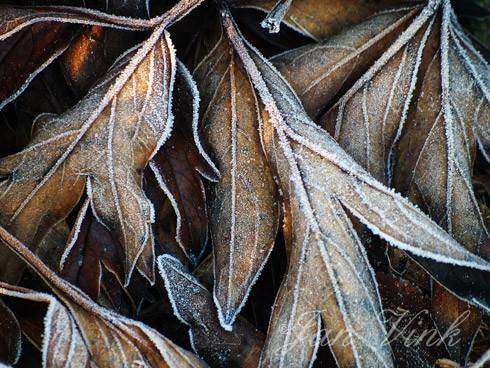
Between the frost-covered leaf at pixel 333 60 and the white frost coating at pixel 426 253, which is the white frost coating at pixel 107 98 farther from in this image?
the white frost coating at pixel 426 253

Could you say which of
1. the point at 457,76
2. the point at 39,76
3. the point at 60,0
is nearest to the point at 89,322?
the point at 39,76

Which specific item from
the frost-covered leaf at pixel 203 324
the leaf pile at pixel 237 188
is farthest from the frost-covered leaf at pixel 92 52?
the frost-covered leaf at pixel 203 324

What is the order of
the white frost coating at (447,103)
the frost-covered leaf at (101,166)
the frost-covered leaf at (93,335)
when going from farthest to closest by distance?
the white frost coating at (447,103) → the frost-covered leaf at (101,166) → the frost-covered leaf at (93,335)

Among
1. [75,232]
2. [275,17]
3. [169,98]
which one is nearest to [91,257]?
[75,232]

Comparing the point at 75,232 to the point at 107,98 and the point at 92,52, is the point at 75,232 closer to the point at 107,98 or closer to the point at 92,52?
the point at 107,98

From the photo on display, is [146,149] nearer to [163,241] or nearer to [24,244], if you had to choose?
[163,241]

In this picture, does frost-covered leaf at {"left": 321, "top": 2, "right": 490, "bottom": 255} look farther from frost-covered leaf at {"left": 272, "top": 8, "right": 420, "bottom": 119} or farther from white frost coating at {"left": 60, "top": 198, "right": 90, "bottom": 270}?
white frost coating at {"left": 60, "top": 198, "right": 90, "bottom": 270}
